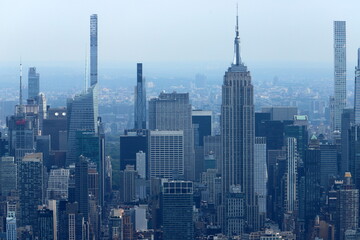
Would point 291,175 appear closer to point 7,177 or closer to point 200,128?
point 200,128

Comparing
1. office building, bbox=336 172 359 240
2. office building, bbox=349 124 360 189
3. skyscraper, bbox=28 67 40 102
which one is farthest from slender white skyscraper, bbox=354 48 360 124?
skyscraper, bbox=28 67 40 102

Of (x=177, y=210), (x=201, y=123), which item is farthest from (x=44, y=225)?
(x=201, y=123)

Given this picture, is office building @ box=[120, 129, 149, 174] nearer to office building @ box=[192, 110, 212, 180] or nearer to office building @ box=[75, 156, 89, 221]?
office building @ box=[75, 156, 89, 221]

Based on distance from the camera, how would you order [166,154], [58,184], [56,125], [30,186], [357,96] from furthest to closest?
[56,125] → [166,154] → [357,96] → [30,186] → [58,184]

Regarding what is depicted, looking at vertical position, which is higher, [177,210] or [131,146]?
[131,146]

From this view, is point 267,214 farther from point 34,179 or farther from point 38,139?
point 38,139
